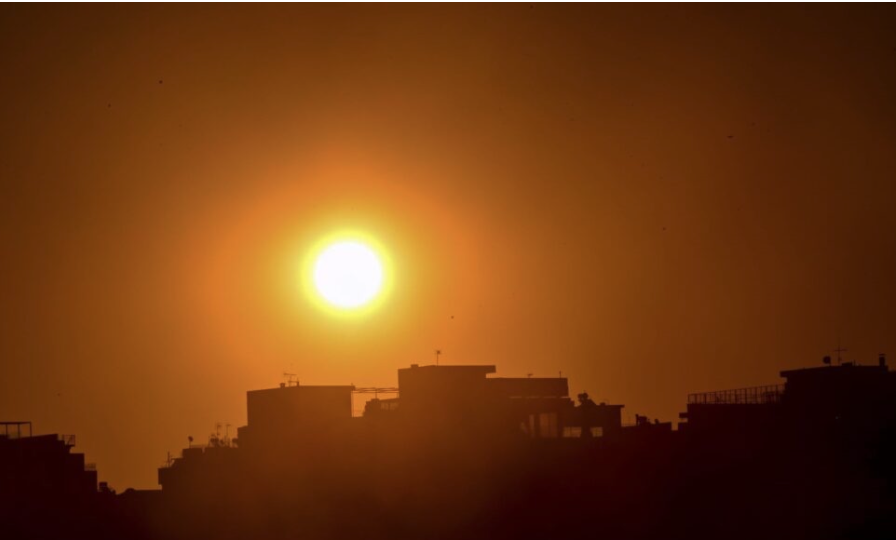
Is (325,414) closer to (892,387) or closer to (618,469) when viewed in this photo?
(618,469)

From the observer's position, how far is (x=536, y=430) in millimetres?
61062

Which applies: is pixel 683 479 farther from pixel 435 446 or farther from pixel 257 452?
pixel 257 452

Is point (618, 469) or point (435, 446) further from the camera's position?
point (435, 446)

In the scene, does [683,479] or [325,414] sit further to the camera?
[325,414]

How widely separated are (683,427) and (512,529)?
952 centimetres

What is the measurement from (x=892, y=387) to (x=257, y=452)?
22598 mm

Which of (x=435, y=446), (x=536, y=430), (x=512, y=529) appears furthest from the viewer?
(x=536, y=430)

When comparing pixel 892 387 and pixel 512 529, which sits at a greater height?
pixel 892 387

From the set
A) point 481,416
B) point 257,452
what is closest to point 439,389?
point 481,416

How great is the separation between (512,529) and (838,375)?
49.9ft

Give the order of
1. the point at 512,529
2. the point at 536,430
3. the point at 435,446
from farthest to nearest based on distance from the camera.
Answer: the point at 536,430, the point at 435,446, the point at 512,529

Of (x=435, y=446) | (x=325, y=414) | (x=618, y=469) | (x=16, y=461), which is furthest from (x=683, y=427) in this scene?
(x=16, y=461)

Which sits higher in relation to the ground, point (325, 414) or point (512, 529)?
point (325, 414)

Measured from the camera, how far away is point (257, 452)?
5891cm
